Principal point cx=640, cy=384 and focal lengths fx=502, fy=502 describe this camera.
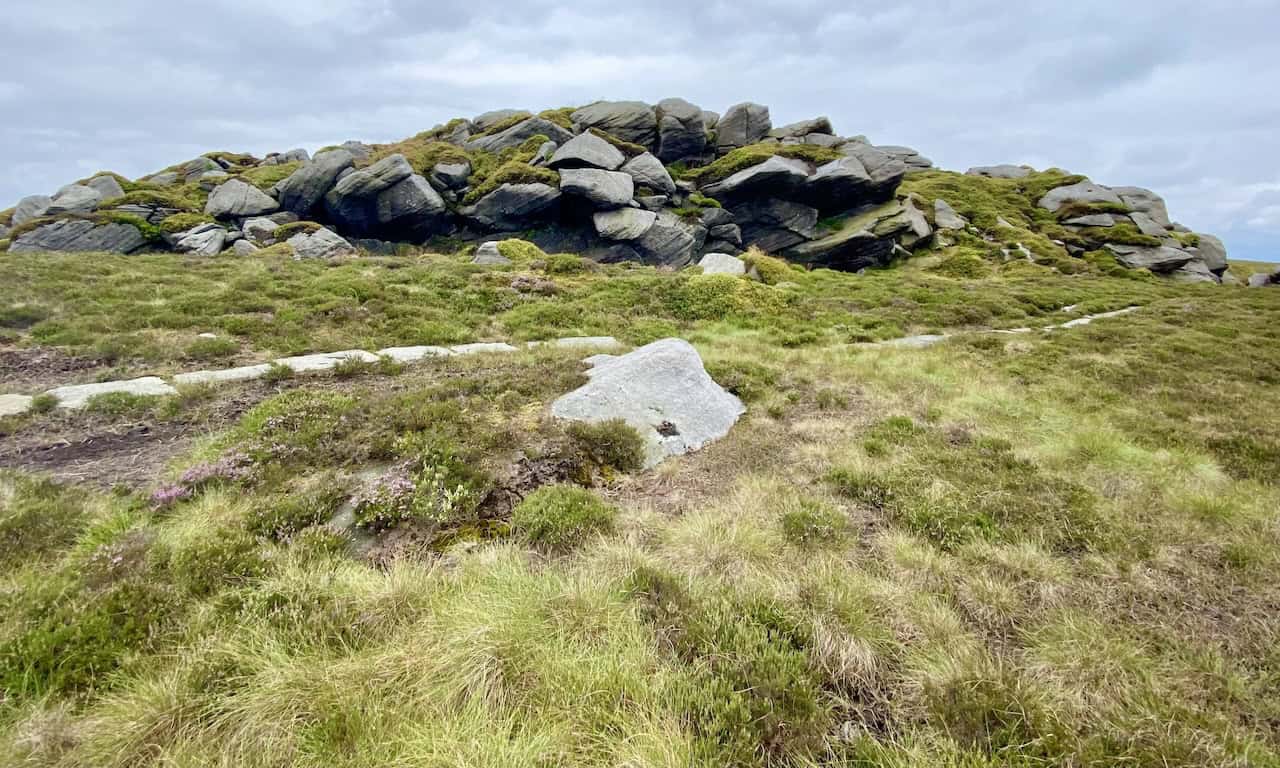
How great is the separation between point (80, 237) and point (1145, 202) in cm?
10284

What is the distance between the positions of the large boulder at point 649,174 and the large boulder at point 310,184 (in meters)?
25.3

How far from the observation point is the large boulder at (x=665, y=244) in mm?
40031

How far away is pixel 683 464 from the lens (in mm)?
8211

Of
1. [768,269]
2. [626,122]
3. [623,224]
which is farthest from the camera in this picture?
[626,122]

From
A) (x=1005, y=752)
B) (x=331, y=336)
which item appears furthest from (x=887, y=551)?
(x=331, y=336)

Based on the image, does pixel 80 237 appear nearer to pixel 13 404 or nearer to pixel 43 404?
pixel 13 404

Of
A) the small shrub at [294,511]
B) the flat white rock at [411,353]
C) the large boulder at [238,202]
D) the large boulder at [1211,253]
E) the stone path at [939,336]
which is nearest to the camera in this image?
the small shrub at [294,511]

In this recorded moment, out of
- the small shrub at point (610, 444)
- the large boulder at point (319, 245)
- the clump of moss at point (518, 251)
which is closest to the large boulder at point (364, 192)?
the large boulder at point (319, 245)

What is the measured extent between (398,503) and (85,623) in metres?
2.63

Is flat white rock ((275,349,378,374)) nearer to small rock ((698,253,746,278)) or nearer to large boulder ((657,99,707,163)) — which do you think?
small rock ((698,253,746,278))

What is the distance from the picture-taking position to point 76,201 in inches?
1663

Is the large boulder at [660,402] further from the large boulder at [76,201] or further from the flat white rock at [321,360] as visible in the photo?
the large boulder at [76,201]

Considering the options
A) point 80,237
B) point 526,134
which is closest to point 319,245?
point 80,237

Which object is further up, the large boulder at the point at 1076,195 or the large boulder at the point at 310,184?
the large boulder at the point at 1076,195
